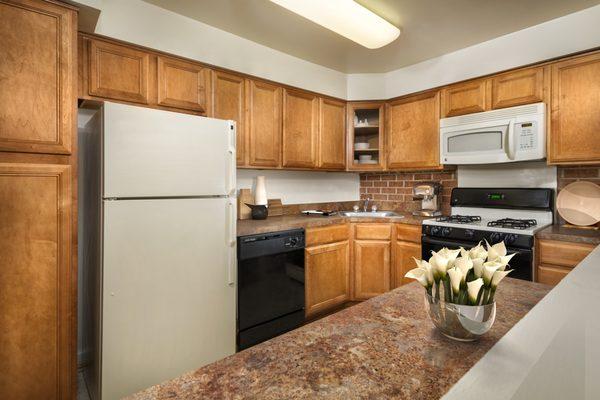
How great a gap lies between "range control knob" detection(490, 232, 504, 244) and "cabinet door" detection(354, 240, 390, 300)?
904 millimetres

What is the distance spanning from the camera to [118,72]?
2119 millimetres

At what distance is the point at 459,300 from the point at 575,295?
0.69ft

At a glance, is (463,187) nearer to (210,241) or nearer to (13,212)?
(210,241)

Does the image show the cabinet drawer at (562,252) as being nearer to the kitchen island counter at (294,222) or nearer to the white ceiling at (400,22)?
the kitchen island counter at (294,222)

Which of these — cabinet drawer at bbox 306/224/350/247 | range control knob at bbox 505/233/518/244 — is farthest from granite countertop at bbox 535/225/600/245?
cabinet drawer at bbox 306/224/350/247

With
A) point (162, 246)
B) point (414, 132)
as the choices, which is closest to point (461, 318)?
point (162, 246)

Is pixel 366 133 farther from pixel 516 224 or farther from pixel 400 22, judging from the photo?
pixel 516 224

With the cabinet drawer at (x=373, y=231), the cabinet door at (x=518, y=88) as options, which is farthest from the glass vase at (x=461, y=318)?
the cabinet door at (x=518, y=88)

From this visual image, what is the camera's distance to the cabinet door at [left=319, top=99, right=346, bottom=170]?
10.8 feet

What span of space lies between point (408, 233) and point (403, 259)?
0.25m

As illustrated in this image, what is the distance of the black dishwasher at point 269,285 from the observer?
89.1 inches

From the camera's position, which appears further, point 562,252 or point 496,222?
point 496,222

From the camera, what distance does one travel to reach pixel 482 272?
0.74 m

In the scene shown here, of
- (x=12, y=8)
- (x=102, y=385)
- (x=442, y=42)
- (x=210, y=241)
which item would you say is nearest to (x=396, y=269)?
(x=210, y=241)
